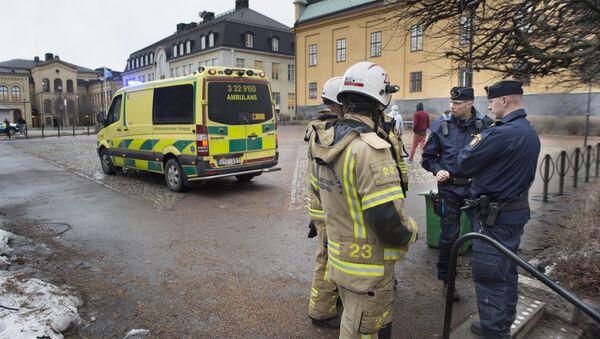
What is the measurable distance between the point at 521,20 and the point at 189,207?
6.50m

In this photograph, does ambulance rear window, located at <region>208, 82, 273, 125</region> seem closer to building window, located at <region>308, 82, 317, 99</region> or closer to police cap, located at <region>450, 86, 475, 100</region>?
police cap, located at <region>450, 86, 475, 100</region>

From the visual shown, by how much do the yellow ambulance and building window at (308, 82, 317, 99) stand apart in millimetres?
38082

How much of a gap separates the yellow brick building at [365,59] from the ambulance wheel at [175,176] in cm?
2605

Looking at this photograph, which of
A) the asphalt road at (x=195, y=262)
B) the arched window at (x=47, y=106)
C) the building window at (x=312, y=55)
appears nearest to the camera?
the asphalt road at (x=195, y=262)

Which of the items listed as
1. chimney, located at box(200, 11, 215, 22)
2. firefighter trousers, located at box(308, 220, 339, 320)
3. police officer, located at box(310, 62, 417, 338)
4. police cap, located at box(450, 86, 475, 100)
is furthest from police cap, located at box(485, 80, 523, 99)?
chimney, located at box(200, 11, 215, 22)

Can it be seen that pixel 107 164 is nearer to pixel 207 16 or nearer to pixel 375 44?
pixel 375 44

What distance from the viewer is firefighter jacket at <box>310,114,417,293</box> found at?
229 centimetres

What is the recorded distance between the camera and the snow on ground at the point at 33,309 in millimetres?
3146

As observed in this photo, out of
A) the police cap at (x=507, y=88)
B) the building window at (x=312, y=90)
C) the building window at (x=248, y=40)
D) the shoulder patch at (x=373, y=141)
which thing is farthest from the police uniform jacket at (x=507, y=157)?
the building window at (x=248, y=40)

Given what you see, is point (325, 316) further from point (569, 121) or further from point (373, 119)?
point (569, 121)

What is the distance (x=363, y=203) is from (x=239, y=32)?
5760 centimetres

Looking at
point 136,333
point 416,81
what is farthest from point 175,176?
point 416,81

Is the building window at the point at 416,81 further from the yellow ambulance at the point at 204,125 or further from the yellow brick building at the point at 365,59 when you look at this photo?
the yellow ambulance at the point at 204,125

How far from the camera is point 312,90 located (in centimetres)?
4800
